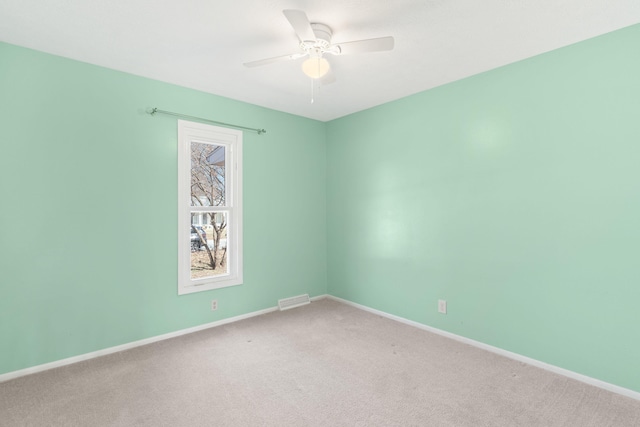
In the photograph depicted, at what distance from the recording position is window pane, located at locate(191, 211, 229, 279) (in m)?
3.38

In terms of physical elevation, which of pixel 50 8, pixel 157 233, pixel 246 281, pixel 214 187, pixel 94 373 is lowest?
pixel 94 373

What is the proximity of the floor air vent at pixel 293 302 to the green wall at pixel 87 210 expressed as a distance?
501mm

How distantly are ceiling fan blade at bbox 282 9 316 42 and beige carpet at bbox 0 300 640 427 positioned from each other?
92.0 inches

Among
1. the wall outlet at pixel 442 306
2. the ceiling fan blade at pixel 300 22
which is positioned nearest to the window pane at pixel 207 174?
the ceiling fan blade at pixel 300 22

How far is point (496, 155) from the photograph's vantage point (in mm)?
2777

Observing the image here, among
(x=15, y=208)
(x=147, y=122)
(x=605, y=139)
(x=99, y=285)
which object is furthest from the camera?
(x=147, y=122)

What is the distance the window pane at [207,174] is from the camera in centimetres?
335

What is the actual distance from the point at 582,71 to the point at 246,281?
3.64 meters

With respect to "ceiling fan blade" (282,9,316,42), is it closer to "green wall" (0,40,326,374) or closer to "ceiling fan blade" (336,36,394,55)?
"ceiling fan blade" (336,36,394,55)

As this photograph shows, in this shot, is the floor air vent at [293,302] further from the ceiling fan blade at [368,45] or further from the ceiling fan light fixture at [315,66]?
the ceiling fan blade at [368,45]

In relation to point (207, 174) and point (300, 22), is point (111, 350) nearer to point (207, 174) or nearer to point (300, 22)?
point (207, 174)

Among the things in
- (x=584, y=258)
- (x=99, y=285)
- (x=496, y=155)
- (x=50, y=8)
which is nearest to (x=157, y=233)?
(x=99, y=285)

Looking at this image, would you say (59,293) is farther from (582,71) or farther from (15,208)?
(582,71)

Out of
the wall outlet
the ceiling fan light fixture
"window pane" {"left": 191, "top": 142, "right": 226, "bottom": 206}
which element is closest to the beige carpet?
the wall outlet
